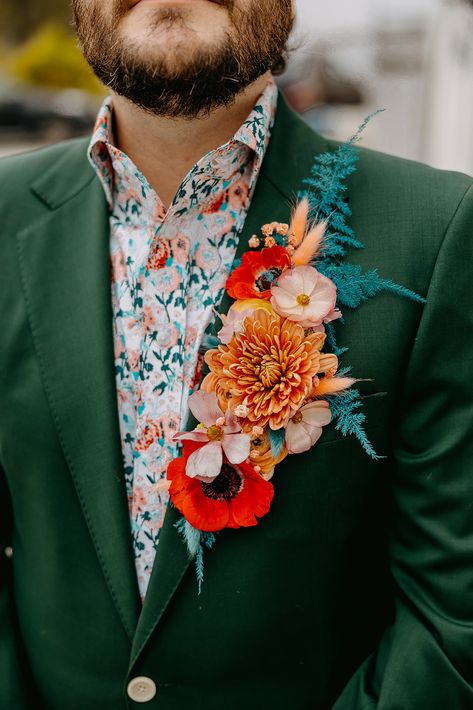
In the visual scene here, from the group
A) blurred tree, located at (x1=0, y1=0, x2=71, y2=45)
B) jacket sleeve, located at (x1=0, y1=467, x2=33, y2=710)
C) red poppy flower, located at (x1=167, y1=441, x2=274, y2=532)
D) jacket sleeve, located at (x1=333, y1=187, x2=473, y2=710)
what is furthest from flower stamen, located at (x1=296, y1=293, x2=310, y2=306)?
blurred tree, located at (x1=0, y1=0, x2=71, y2=45)

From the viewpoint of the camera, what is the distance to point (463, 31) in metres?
8.35

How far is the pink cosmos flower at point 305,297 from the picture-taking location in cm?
140

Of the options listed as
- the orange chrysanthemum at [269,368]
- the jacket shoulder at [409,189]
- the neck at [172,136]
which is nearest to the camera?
the orange chrysanthemum at [269,368]

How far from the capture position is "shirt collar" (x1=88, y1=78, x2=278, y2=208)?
5.09 feet

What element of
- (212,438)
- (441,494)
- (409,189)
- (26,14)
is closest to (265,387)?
Answer: (212,438)

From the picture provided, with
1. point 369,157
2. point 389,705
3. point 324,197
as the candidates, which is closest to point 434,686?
point 389,705

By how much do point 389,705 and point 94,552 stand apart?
693 millimetres

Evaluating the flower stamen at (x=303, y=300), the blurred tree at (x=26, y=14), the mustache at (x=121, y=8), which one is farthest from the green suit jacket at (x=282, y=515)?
the blurred tree at (x=26, y=14)

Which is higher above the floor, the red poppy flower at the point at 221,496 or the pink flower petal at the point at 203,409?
the pink flower petal at the point at 203,409

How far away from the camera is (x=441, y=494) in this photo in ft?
4.63

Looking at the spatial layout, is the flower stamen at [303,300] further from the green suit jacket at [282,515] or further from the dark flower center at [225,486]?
the dark flower center at [225,486]

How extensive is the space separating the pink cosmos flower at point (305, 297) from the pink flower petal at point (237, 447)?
256 millimetres

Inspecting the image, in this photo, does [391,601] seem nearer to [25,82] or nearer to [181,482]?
[181,482]

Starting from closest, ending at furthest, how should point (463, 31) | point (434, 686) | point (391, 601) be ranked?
point (434, 686) < point (391, 601) < point (463, 31)
